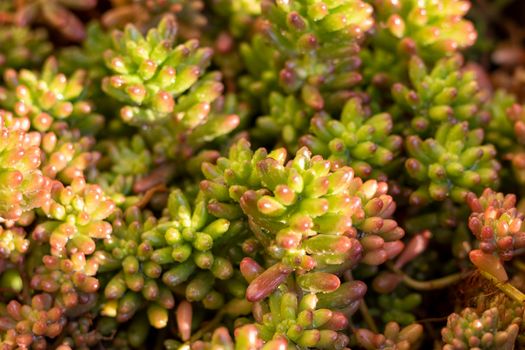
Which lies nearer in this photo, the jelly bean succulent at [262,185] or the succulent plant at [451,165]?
the jelly bean succulent at [262,185]

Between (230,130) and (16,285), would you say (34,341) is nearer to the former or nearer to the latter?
(16,285)

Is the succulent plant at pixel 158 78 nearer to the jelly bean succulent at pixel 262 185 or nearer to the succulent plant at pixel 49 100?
the jelly bean succulent at pixel 262 185

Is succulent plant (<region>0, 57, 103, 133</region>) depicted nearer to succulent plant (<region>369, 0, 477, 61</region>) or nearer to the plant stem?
succulent plant (<region>369, 0, 477, 61</region>)

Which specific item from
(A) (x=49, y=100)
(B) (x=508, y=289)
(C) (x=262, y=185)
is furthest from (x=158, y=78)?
(B) (x=508, y=289)

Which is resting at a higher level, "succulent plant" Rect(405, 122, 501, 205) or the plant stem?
"succulent plant" Rect(405, 122, 501, 205)

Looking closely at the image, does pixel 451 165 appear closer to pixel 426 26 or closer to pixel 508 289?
pixel 508 289

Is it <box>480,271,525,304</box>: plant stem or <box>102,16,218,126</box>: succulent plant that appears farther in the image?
<box>102,16,218,126</box>: succulent plant

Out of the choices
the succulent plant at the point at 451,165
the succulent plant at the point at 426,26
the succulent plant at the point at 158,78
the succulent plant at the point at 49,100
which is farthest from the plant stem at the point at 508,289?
the succulent plant at the point at 49,100

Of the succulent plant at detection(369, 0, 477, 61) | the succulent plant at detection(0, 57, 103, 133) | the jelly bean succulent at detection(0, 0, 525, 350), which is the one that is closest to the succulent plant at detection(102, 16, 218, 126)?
the jelly bean succulent at detection(0, 0, 525, 350)

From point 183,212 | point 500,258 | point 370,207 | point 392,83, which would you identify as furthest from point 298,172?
point 392,83
